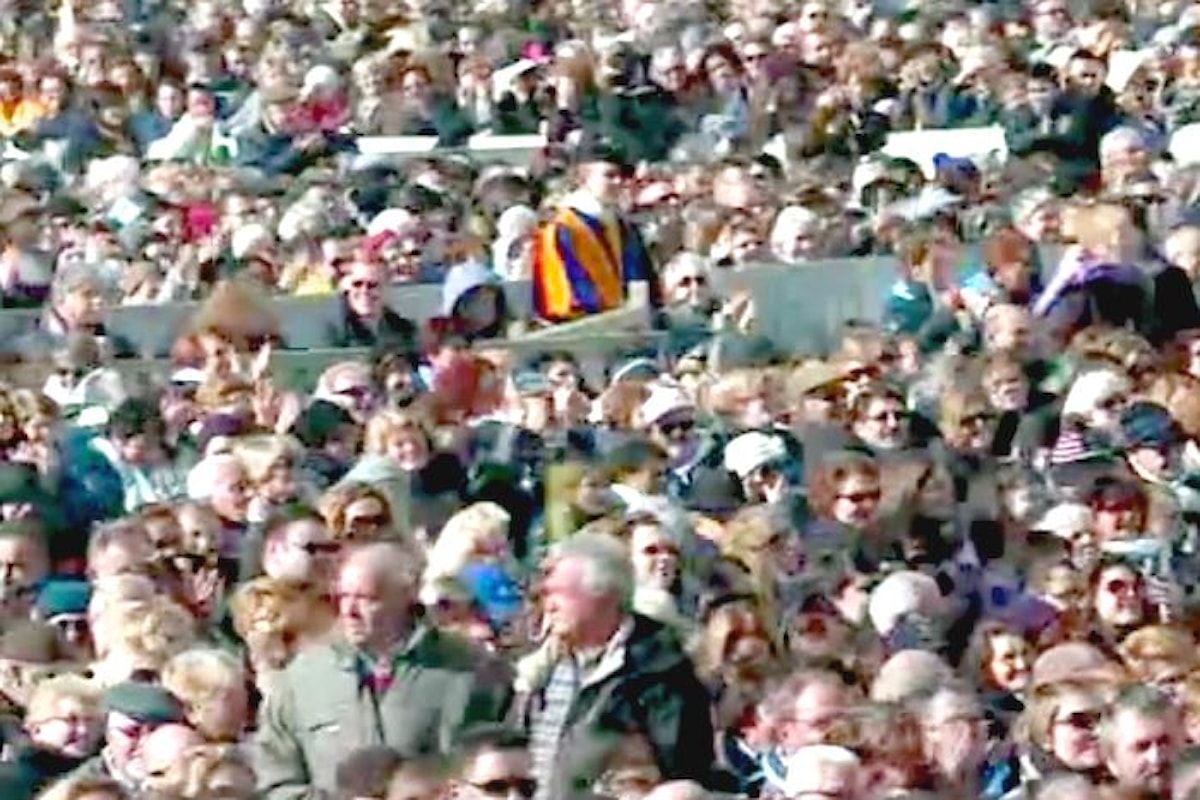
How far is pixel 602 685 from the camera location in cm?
1198

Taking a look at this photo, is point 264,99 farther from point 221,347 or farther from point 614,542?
point 614,542

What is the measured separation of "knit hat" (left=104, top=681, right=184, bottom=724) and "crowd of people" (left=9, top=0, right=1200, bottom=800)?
13 millimetres

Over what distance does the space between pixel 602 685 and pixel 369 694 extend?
0.57 metres

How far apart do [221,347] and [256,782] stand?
5.93 m

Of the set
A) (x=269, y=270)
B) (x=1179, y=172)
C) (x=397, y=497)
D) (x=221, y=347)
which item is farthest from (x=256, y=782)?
(x=1179, y=172)

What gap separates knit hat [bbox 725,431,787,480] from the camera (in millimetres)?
15516

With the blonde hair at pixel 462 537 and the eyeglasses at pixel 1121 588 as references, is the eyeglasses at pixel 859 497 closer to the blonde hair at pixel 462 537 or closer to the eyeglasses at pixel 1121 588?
the blonde hair at pixel 462 537

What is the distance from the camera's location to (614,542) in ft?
41.6

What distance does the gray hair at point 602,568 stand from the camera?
1196 centimetres

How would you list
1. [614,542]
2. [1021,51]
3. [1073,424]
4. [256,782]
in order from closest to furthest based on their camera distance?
[256,782] → [614,542] → [1073,424] → [1021,51]

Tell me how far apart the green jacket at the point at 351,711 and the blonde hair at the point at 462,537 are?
4.41 ft

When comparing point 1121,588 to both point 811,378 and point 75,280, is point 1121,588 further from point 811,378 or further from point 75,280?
point 75,280

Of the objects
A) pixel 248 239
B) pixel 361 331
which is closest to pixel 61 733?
pixel 361 331

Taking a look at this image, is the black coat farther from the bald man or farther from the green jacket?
the bald man
